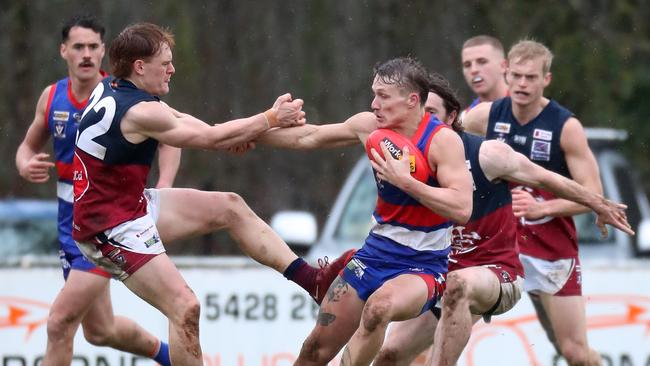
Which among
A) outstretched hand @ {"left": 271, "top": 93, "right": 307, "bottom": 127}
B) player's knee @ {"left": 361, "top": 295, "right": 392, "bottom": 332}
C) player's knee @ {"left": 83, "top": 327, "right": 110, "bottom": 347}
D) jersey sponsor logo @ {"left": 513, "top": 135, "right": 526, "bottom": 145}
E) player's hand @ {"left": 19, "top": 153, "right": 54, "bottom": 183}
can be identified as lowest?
player's knee @ {"left": 83, "top": 327, "right": 110, "bottom": 347}

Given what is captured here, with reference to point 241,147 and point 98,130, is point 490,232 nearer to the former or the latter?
point 241,147

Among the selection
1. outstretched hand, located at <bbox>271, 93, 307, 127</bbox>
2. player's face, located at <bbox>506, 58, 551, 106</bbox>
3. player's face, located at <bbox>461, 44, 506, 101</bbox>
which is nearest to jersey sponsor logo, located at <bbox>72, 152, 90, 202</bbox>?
outstretched hand, located at <bbox>271, 93, 307, 127</bbox>

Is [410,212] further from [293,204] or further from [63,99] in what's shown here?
[293,204]

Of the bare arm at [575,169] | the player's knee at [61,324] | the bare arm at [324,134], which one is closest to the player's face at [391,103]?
the bare arm at [324,134]

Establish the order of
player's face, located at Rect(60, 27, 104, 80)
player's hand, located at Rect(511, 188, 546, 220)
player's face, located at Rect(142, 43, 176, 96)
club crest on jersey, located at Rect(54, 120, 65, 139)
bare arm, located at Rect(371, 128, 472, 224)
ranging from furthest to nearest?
1. player's face, located at Rect(60, 27, 104, 80)
2. club crest on jersey, located at Rect(54, 120, 65, 139)
3. player's hand, located at Rect(511, 188, 546, 220)
4. player's face, located at Rect(142, 43, 176, 96)
5. bare arm, located at Rect(371, 128, 472, 224)

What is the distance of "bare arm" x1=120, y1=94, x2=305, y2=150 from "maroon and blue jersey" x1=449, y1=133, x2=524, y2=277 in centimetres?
121

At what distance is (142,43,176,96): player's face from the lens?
23.6 feet

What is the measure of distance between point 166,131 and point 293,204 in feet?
29.1

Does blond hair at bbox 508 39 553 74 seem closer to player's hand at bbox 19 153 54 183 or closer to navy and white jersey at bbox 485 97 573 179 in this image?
navy and white jersey at bbox 485 97 573 179

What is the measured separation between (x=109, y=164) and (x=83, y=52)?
189 cm

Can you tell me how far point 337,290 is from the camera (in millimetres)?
7141

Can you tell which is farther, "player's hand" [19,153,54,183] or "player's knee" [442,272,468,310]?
"player's hand" [19,153,54,183]

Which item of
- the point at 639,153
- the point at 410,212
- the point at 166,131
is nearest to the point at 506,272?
the point at 410,212

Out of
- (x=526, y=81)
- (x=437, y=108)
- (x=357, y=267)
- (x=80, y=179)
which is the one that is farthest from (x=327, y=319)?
(x=526, y=81)
